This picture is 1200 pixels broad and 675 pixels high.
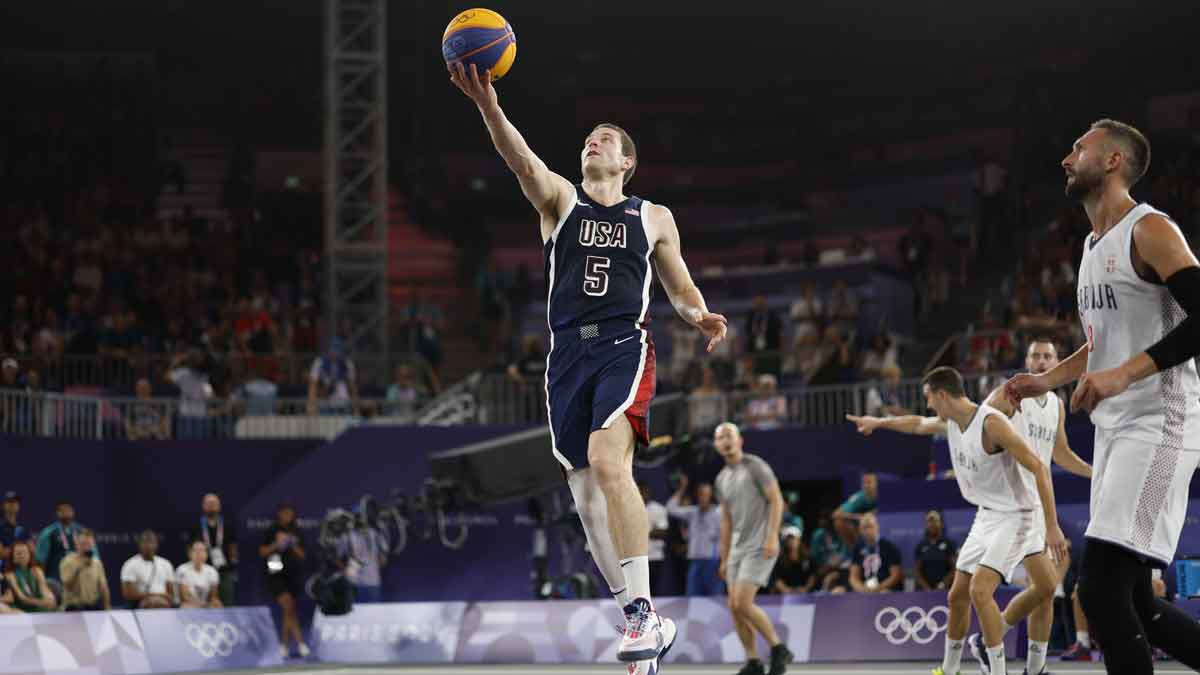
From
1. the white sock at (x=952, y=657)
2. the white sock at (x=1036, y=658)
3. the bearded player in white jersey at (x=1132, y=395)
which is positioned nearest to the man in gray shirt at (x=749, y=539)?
the white sock at (x=952, y=657)

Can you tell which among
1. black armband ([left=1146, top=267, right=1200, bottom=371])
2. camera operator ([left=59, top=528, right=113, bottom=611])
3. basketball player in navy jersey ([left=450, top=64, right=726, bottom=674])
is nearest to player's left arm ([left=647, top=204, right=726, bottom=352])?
basketball player in navy jersey ([left=450, top=64, right=726, bottom=674])

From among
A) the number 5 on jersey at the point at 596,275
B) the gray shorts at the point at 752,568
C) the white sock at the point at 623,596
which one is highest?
the number 5 on jersey at the point at 596,275

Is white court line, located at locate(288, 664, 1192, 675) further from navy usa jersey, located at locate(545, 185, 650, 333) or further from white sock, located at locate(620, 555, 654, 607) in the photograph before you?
navy usa jersey, located at locate(545, 185, 650, 333)

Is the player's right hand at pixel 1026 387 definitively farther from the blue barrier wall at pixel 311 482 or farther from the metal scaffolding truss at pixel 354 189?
the metal scaffolding truss at pixel 354 189

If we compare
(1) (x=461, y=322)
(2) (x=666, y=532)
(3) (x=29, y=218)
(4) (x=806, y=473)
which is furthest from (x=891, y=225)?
(3) (x=29, y=218)

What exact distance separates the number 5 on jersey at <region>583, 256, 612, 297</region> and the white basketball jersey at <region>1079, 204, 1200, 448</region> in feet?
7.73

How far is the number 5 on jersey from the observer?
294 inches

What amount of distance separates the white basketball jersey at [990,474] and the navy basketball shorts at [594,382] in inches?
130

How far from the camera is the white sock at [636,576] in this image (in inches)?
279

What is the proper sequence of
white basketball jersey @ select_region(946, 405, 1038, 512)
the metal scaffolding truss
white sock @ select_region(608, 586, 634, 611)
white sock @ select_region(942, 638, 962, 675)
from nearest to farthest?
white sock @ select_region(608, 586, 634, 611) < white sock @ select_region(942, 638, 962, 675) < white basketball jersey @ select_region(946, 405, 1038, 512) < the metal scaffolding truss

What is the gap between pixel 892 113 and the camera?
3656 cm

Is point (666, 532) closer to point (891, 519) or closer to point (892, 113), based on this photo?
point (891, 519)

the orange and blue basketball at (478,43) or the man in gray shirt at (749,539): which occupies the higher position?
the orange and blue basketball at (478,43)

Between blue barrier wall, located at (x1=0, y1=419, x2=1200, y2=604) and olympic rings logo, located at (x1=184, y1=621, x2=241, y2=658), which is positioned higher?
blue barrier wall, located at (x1=0, y1=419, x2=1200, y2=604)
